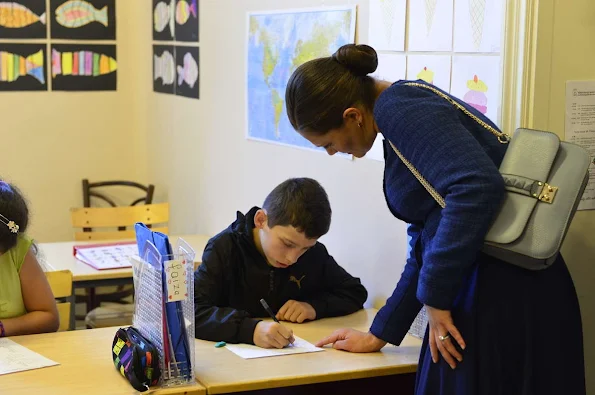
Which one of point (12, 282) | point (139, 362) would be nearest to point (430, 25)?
point (139, 362)

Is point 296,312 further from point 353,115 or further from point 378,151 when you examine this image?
point 353,115

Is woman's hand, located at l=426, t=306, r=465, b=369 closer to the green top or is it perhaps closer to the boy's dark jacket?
the boy's dark jacket

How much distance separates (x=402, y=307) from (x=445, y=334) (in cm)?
34

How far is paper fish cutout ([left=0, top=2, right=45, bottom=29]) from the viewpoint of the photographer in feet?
16.0

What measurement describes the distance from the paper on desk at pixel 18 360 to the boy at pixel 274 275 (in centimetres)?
41

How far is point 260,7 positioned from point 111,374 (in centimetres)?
196

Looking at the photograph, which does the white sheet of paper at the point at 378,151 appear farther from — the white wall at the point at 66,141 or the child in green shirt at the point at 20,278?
the white wall at the point at 66,141

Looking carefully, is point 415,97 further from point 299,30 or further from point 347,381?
point 299,30

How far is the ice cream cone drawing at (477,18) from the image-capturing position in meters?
2.32

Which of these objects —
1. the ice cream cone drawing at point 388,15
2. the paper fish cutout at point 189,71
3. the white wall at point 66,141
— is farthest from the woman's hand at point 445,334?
the white wall at point 66,141

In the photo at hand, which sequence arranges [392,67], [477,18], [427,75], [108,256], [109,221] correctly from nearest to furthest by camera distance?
[477,18] < [427,75] < [392,67] < [108,256] < [109,221]

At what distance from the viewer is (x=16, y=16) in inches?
193

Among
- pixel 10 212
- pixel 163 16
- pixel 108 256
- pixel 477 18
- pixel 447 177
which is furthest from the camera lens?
pixel 163 16

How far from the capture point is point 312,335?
2.43m
